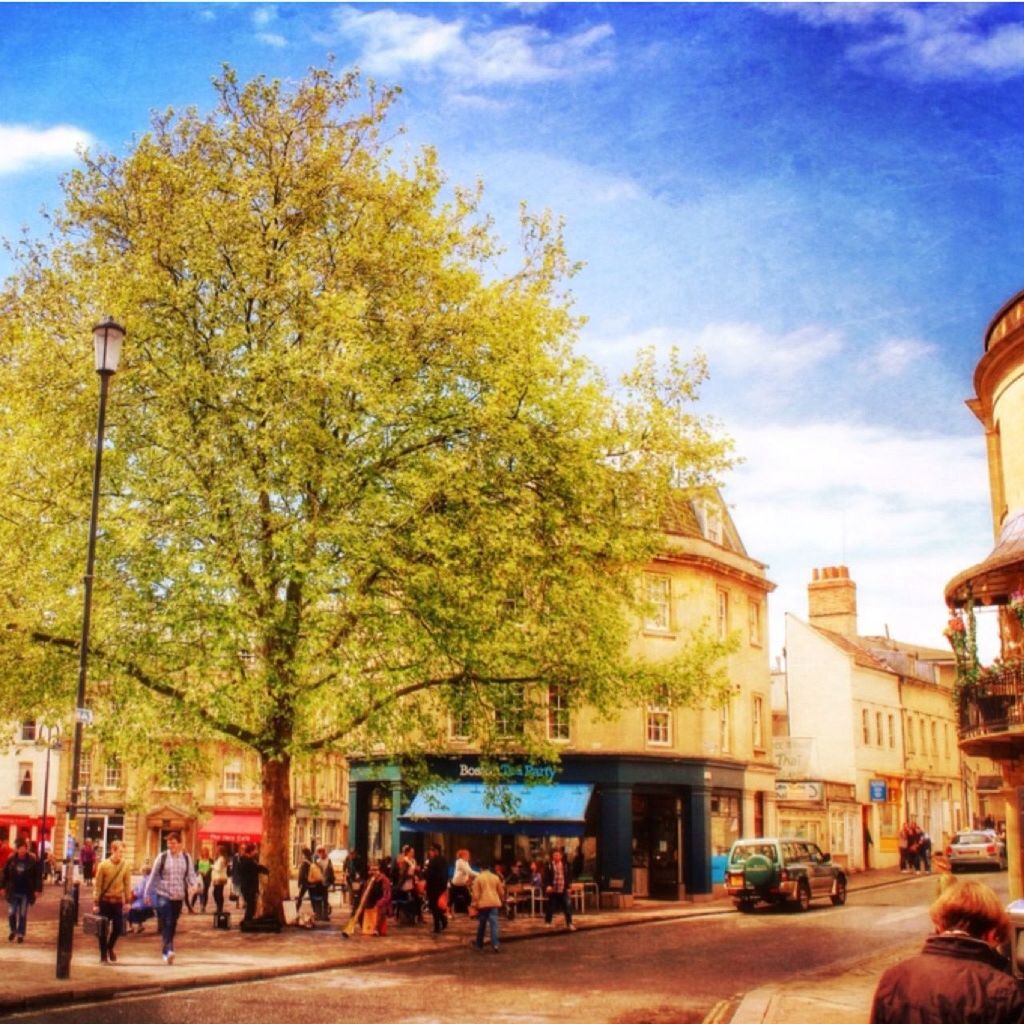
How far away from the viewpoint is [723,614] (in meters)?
41.9

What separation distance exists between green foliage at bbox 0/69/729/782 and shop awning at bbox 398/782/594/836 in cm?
929

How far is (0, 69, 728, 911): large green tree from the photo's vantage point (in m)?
21.8

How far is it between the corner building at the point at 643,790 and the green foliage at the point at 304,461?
10.7 meters

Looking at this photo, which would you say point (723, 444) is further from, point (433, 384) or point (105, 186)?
point (105, 186)

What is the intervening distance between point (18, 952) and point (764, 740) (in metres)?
29.2

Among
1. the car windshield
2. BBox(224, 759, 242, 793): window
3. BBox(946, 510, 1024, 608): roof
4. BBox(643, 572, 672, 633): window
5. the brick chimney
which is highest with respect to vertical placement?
the brick chimney

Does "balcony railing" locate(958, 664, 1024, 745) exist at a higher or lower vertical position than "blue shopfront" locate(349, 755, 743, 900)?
higher

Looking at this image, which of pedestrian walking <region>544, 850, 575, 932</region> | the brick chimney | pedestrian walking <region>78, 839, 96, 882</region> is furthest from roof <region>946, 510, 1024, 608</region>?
the brick chimney

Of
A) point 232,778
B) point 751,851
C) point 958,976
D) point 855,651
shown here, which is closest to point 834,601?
point 855,651

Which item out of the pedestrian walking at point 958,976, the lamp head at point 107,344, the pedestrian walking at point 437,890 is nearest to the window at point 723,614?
the pedestrian walking at point 437,890

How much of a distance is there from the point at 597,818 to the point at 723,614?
28.7ft

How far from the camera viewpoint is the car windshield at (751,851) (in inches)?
1252

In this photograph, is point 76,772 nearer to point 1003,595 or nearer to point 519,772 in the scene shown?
point 1003,595

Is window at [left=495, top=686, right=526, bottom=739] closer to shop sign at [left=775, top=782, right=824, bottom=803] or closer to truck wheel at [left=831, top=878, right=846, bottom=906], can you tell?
truck wheel at [left=831, top=878, right=846, bottom=906]
